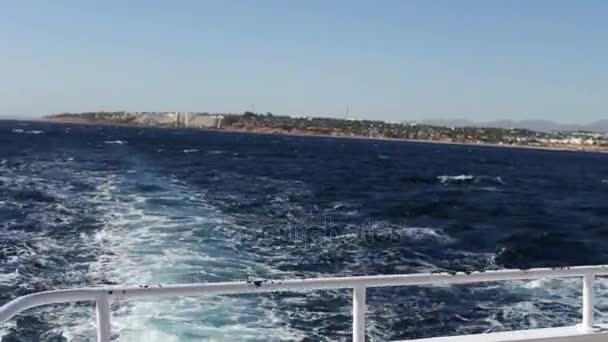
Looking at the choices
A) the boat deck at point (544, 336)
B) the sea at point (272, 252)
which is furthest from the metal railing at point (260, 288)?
the sea at point (272, 252)

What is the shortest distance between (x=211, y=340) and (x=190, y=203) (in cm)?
1590

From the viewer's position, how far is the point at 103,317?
357 centimetres

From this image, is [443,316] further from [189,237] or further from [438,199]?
[438,199]

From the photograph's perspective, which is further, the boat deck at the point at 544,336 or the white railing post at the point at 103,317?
the boat deck at the point at 544,336

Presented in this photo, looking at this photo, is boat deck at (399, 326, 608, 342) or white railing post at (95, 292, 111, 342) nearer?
white railing post at (95, 292, 111, 342)

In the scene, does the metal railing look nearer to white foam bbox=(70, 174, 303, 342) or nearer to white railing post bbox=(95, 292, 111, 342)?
white railing post bbox=(95, 292, 111, 342)

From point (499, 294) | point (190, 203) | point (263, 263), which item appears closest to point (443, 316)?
point (499, 294)

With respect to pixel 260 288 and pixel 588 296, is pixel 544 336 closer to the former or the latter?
pixel 588 296

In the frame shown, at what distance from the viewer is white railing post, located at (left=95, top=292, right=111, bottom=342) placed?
3.52 meters

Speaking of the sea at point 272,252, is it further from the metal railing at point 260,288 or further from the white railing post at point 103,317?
the white railing post at point 103,317

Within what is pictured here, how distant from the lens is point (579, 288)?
1251 centimetres

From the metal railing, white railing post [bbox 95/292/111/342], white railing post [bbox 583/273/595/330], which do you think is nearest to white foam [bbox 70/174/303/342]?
white railing post [bbox 583/273/595/330]

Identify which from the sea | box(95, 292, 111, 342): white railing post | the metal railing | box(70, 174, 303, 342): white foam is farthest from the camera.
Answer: the sea

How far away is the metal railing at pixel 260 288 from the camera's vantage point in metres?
3.32
